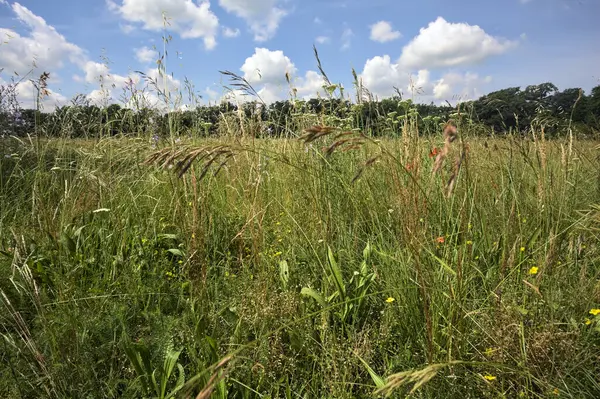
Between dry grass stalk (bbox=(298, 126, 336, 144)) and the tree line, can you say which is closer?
dry grass stalk (bbox=(298, 126, 336, 144))

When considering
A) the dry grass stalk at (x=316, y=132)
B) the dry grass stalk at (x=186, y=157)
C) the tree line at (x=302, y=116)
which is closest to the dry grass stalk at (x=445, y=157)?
the dry grass stalk at (x=316, y=132)

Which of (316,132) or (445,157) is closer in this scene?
(445,157)

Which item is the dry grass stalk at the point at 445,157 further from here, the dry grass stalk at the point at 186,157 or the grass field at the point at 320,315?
the dry grass stalk at the point at 186,157

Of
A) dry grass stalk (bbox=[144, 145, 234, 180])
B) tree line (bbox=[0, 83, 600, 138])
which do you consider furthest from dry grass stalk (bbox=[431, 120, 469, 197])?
tree line (bbox=[0, 83, 600, 138])

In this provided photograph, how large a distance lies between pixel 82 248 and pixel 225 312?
1086 mm

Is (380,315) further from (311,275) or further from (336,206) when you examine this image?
(336,206)

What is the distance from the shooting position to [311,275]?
6.40 feet

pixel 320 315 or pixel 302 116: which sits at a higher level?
pixel 302 116

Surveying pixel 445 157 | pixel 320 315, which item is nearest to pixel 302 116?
pixel 320 315

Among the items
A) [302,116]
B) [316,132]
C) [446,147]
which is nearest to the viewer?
[446,147]

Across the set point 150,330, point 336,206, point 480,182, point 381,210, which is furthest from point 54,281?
point 480,182

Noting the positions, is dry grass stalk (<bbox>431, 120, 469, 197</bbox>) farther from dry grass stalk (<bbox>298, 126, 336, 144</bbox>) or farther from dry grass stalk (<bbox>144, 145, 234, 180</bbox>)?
dry grass stalk (<bbox>144, 145, 234, 180</bbox>)

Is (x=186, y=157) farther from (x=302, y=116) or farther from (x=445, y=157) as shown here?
(x=302, y=116)

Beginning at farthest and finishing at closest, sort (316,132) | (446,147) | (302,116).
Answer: (302,116), (316,132), (446,147)
